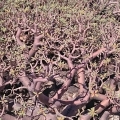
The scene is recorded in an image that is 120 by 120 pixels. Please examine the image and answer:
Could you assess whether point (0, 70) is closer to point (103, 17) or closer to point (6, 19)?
point (6, 19)

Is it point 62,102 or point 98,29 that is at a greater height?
point 98,29

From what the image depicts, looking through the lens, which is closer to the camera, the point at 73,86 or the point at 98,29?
the point at 73,86

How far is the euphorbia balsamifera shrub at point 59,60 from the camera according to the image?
236 centimetres

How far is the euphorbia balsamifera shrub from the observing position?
7.74 feet

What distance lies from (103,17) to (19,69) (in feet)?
6.58

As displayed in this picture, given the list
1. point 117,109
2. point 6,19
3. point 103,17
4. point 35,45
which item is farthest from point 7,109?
point 103,17

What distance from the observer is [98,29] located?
3.66 metres

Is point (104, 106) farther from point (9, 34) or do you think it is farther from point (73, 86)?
point (9, 34)

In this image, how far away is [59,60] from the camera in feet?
8.86

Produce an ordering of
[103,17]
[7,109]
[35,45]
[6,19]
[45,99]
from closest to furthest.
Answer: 1. [45,99]
2. [7,109]
3. [35,45]
4. [6,19]
5. [103,17]

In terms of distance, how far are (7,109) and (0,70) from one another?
0.43m

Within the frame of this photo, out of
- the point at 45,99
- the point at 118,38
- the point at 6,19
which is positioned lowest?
the point at 45,99

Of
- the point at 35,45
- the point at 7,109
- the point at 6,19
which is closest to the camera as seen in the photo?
the point at 7,109

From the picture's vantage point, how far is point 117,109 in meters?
2.64
